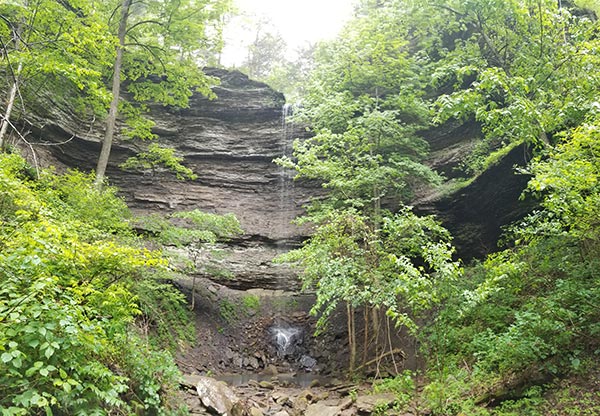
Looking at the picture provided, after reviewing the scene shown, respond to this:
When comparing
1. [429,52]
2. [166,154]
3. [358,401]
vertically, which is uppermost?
[429,52]

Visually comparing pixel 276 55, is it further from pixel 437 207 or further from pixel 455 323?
pixel 455 323

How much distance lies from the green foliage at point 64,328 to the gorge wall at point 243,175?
31.6 ft

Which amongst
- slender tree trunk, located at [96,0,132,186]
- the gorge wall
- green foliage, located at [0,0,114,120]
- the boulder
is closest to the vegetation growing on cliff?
the gorge wall

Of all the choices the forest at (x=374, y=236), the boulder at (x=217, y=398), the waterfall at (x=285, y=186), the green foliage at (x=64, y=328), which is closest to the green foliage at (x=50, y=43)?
the forest at (x=374, y=236)

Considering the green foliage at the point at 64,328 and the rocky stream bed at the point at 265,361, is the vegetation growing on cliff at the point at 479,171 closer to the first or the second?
the rocky stream bed at the point at 265,361

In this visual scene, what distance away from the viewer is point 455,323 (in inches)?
Answer: 325

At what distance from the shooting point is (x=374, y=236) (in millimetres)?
7805

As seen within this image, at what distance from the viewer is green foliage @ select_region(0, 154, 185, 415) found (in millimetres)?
3072

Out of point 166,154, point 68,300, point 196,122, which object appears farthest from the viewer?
point 196,122

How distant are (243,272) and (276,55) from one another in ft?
82.5

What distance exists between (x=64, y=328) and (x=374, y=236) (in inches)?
227

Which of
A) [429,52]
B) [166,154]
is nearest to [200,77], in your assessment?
[166,154]

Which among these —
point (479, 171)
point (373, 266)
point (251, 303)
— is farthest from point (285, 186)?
point (373, 266)

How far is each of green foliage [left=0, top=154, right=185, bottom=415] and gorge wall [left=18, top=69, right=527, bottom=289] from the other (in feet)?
31.6
